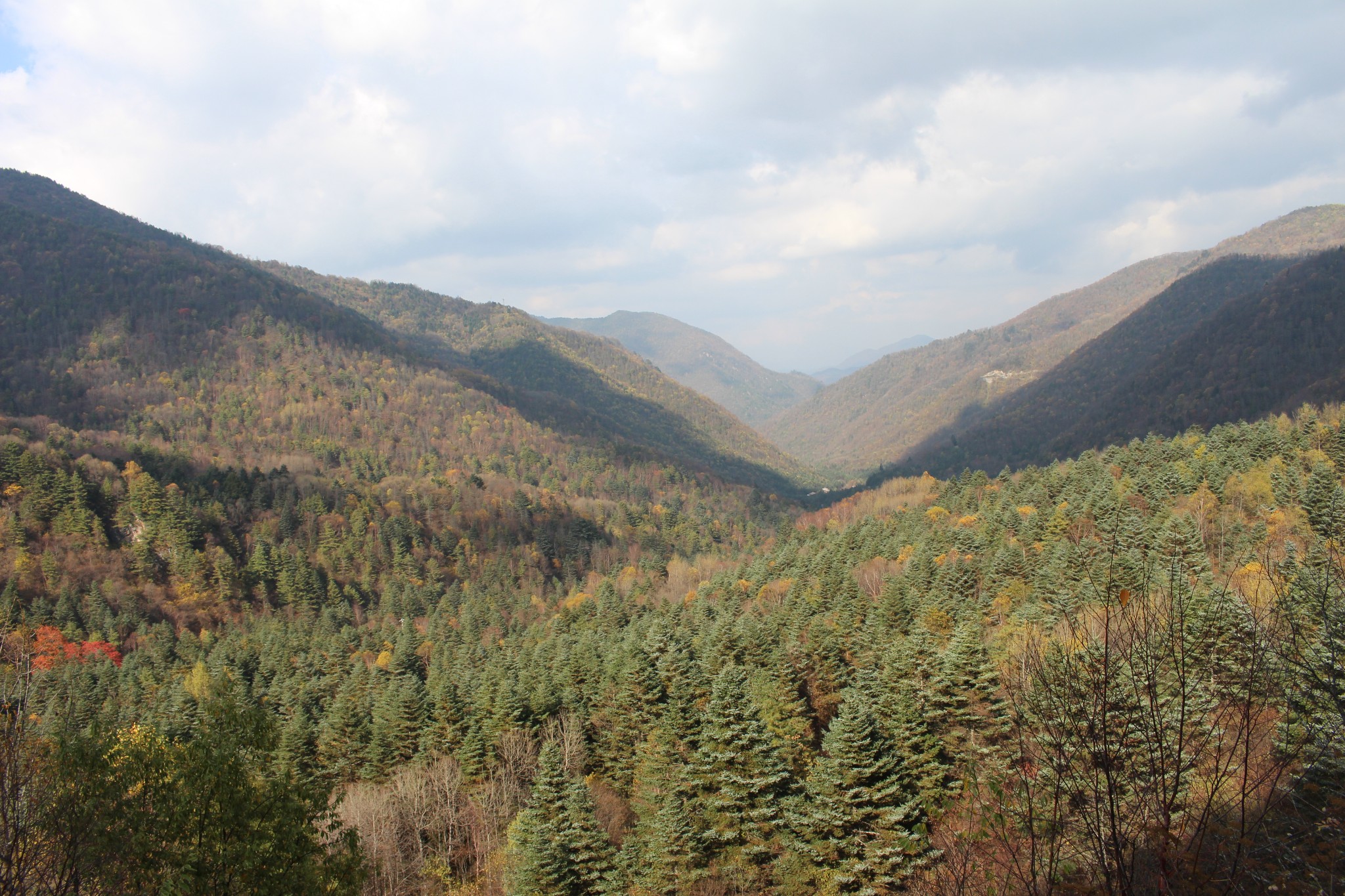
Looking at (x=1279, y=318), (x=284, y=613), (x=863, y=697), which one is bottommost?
(x=284, y=613)

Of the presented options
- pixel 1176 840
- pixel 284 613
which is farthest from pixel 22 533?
pixel 1176 840

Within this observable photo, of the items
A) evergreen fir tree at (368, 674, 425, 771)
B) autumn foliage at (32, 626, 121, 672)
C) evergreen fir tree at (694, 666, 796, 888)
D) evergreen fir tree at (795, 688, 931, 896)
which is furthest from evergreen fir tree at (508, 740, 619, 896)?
autumn foliage at (32, 626, 121, 672)

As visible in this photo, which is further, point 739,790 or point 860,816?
point 739,790

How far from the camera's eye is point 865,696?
2508 centimetres

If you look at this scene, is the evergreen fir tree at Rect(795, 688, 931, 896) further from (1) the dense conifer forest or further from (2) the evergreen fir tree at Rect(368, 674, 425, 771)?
(2) the evergreen fir tree at Rect(368, 674, 425, 771)

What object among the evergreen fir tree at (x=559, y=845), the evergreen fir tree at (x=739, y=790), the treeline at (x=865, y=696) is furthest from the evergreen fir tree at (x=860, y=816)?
the evergreen fir tree at (x=559, y=845)

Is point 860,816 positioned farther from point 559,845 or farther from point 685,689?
point 685,689

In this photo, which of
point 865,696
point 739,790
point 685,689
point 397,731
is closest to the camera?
point 739,790

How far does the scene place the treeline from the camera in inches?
255

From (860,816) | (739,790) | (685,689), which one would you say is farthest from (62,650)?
(860,816)

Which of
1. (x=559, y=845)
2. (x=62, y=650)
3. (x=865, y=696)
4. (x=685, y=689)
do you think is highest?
(x=865, y=696)

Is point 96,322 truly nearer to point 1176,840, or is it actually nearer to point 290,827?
point 290,827

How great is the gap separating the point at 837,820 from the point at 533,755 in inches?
882

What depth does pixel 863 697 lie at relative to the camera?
24625 millimetres
